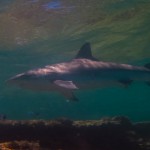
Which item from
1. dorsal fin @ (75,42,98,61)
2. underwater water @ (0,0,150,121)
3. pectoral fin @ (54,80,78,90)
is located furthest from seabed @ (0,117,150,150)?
underwater water @ (0,0,150,121)

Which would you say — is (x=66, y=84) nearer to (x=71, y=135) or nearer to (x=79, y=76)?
(x=79, y=76)

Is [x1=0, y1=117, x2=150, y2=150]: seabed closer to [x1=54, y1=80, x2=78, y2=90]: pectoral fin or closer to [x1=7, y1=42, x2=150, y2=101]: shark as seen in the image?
[x1=54, y1=80, x2=78, y2=90]: pectoral fin

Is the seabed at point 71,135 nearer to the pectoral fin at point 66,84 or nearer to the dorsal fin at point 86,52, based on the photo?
the pectoral fin at point 66,84

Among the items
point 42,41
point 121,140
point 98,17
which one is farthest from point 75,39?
point 121,140

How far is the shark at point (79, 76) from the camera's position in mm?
10711

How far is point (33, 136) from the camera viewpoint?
31.1 ft

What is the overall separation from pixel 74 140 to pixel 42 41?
22.0 metres

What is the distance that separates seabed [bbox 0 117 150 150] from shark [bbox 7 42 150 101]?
1.39m

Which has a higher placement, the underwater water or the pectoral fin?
the underwater water

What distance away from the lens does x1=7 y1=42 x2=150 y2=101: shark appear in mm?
10711

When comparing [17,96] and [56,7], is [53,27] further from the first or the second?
[17,96]

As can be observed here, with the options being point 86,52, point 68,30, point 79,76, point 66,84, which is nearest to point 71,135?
point 66,84

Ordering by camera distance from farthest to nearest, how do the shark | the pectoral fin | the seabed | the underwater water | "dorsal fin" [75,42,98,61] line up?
1. the underwater water
2. "dorsal fin" [75,42,98,61]
3. the shark
4. the pectoral fin
5. the seabed

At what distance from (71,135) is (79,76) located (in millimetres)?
2636
